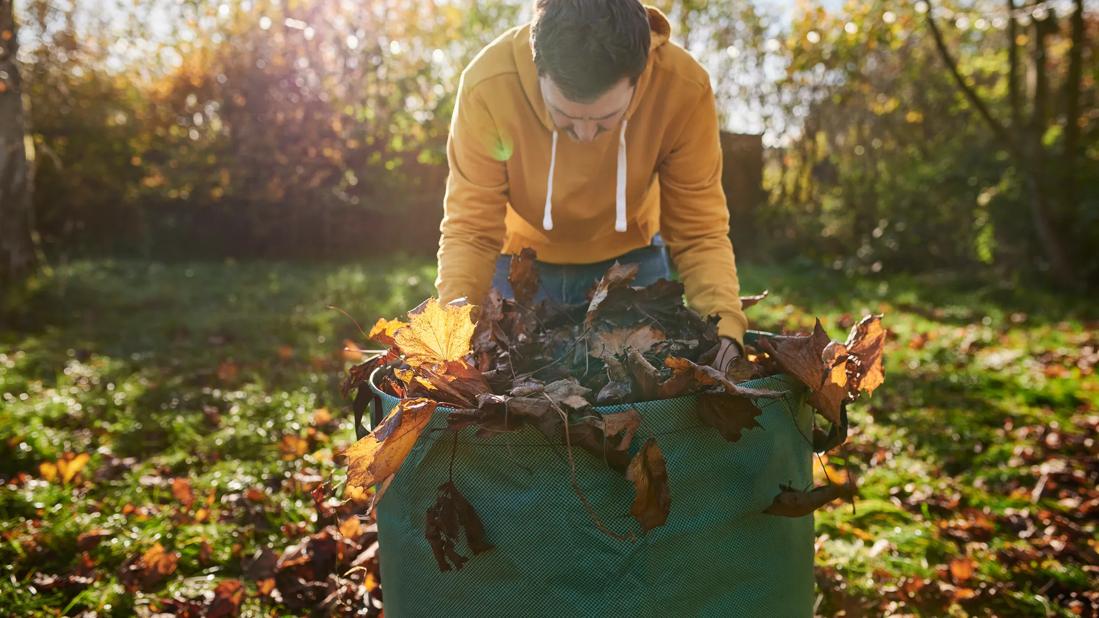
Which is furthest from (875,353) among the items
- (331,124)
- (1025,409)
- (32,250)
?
(331,124)

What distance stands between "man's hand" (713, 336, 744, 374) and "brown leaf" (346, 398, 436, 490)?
22.5 inches

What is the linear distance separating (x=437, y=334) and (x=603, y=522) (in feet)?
1.34

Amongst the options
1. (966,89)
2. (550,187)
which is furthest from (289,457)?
(966,89)

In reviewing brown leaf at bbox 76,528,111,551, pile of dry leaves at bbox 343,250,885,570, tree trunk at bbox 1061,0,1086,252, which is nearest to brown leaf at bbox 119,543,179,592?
brown leaf at bbox 76,528,111,551

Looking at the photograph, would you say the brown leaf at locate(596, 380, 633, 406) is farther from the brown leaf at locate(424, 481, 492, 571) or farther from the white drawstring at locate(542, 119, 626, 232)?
the white drawstring at locate(542, 119, 626, 232)

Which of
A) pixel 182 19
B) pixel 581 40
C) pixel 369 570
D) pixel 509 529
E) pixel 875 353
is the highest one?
pixel 182 19

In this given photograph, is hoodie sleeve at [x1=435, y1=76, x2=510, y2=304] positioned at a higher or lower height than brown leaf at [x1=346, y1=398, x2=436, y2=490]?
higher

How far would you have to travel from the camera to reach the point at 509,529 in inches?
48.1

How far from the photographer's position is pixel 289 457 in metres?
3.00

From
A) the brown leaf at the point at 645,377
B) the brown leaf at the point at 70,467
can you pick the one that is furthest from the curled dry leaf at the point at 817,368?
the brown leaf at the point at 70,467

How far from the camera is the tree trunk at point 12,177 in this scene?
5371 mm

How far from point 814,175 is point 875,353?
10.5 meters

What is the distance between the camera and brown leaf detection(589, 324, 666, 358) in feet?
4.71

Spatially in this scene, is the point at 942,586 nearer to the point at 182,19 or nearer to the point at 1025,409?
the point at 1025,409
